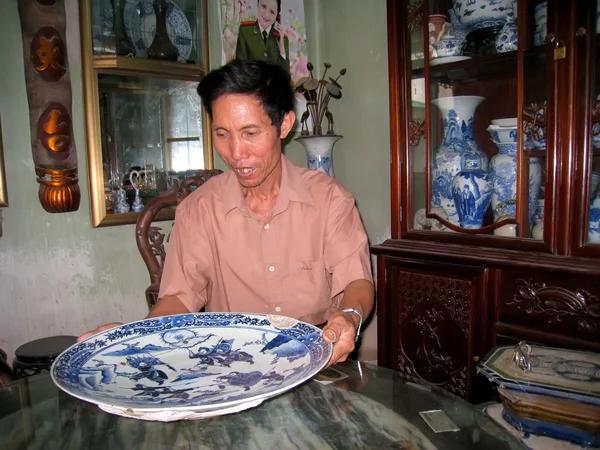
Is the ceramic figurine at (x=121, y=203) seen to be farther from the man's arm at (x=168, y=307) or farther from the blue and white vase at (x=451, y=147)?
the blue and white vase at (x=451, y=147)

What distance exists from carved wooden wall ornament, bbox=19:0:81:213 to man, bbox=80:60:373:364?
0.71 m

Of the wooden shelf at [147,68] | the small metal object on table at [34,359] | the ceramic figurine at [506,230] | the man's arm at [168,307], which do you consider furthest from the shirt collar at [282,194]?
the wooden shelf at [147,68]

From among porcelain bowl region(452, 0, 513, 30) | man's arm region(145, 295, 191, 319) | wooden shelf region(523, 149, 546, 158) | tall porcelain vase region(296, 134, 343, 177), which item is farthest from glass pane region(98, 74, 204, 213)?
wooden shelf region(523, 149, 546, 158)

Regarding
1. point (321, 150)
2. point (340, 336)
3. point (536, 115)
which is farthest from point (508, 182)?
point (340, 336)

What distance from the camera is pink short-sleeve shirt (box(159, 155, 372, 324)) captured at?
1415mm

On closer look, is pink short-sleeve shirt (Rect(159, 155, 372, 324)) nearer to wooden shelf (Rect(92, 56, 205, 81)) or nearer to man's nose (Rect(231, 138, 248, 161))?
man's nose (Rect(231, 138, 248, 161))

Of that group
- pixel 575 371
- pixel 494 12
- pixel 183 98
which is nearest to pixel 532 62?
pixel 494 12

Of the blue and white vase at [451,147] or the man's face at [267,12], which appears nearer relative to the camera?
the blue and white vase at [451,147]

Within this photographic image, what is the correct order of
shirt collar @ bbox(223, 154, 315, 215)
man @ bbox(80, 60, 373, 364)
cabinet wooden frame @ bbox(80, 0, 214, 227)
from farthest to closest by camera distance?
cabinet wooden frame @ bbox(80, 0, 214, 227), shirt collar @ bbox(223, 154, 315, 215), man @ bbox(80, 60, 373, 364)

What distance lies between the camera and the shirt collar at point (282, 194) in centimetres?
143

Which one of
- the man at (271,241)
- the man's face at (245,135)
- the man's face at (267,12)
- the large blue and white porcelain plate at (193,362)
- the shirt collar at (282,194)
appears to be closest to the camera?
the large blue and white porcelain plate at (193,362)

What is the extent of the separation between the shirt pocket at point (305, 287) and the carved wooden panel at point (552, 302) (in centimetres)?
69

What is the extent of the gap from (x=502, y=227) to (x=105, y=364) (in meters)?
1.41

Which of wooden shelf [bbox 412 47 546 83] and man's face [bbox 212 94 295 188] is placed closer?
man's face [bbox 212 94 295 188]
